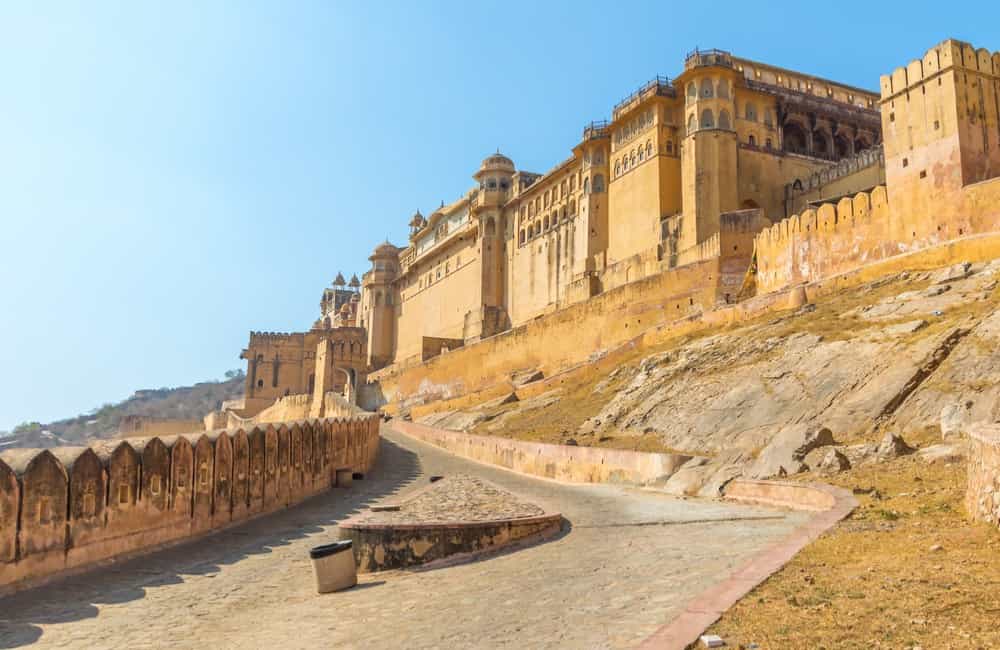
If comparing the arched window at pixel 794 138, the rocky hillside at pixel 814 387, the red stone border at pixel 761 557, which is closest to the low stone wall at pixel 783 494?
the red stone border at pixel 761 557

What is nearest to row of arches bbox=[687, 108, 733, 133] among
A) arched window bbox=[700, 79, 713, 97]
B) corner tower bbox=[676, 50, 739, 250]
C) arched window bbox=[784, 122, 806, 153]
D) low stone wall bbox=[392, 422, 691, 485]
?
corner tower bbox=[676, 50, 739, 250]

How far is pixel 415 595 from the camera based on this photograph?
6965mm

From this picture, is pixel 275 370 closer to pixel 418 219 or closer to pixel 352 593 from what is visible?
pixel 418 219

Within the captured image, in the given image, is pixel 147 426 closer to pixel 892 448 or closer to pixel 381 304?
pixel 381 304

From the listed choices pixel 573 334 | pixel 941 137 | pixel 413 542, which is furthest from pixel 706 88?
pixel 413 542

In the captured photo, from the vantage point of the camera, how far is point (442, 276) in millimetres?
61000

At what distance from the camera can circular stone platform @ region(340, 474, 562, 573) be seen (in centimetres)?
821

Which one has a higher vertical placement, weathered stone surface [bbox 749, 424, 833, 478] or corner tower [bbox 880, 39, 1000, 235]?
corner tower [bbox 880, 39, 1000, 235]

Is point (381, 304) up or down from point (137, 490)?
up

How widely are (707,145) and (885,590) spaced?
105 feet

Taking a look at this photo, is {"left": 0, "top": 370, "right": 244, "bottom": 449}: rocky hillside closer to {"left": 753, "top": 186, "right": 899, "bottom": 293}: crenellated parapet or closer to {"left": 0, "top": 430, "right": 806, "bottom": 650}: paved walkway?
{"left": 753, "top": 186, "right": 899, "bottom": 293}: crenellated parapet

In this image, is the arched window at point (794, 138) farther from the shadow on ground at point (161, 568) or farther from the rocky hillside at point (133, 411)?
the rocky hillside at point (133, 411)

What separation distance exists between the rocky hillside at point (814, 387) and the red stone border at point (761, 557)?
137 cm

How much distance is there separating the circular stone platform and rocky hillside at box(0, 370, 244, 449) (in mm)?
112110
